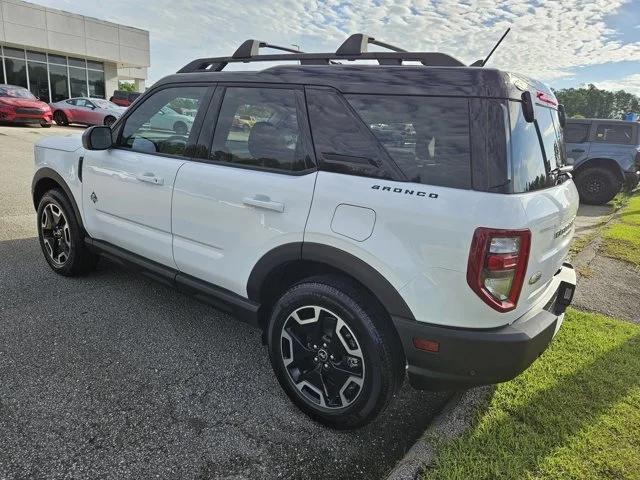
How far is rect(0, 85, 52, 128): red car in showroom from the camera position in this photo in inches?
694

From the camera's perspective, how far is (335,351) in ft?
7.98

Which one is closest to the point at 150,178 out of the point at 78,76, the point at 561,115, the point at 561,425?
the point at 561,115

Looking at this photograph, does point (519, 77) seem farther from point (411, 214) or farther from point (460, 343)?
point (460, 343)

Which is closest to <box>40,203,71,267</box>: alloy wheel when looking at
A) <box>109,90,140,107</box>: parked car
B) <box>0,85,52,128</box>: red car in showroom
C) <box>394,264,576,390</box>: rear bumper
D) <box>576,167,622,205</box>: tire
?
<box>394,264,576,390</box>: rear bumper

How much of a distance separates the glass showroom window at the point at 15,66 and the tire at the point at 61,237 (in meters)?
27.4

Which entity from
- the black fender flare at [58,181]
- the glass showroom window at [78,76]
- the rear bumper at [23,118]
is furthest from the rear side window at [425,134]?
the glass showroom window at [78,76]

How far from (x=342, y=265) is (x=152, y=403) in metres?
1.37

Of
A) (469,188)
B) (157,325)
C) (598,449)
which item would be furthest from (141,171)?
(598,449)

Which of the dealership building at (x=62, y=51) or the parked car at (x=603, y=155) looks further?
the dealership building at (x=62, y=51)

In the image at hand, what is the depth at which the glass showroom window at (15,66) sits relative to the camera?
25.8m

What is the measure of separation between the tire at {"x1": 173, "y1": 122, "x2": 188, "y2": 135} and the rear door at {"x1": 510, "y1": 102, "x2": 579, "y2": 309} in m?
2.06

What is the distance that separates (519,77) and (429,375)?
4.88 ft

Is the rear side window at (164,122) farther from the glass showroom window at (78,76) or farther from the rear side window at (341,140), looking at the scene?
the glass showroom window at (78,76)

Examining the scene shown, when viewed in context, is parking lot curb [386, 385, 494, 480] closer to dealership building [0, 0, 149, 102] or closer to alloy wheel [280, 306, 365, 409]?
alloy wheel [280, 306, 365, 409]
